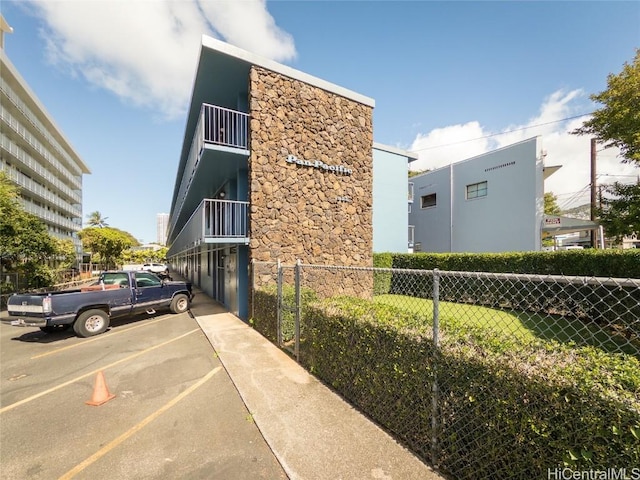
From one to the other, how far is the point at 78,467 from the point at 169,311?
9.41 m

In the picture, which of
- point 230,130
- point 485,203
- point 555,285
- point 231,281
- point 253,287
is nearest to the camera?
point 253,287

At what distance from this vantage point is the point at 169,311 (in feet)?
38.3

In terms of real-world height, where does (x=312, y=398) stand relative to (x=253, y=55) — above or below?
below

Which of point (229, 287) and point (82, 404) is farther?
point (229, 287)

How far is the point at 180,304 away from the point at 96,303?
3311mm

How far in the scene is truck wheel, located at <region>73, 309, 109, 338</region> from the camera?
309 inches

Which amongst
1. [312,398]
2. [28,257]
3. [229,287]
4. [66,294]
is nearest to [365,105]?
[229,287]

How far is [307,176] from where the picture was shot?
395 inches

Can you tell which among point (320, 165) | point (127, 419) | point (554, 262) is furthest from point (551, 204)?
point (127, 419)

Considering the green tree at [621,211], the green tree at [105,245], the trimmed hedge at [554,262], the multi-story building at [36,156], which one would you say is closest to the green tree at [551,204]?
the green tree at [621,211]

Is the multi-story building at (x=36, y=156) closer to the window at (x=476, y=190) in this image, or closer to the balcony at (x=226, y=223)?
the balcony at (x=226, y=223)

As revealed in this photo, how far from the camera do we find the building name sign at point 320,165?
9677mm

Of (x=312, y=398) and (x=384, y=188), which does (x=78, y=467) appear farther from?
(x=384, y=188)

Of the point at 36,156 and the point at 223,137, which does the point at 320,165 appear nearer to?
the point at 223,137
